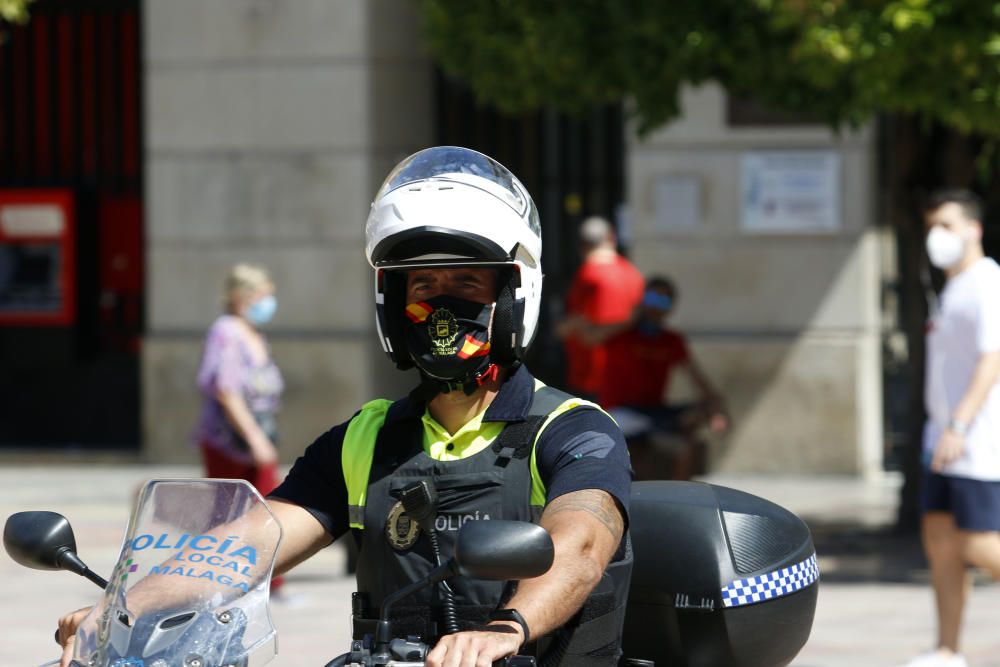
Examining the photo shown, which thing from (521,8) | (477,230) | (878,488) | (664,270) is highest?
(521,8)

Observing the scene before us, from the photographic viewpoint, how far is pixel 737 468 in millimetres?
13141

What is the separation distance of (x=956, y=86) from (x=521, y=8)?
2.34 meters

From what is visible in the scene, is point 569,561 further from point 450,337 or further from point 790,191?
point 790,191

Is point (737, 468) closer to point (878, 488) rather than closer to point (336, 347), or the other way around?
point (878, 488)

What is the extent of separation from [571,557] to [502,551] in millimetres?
354

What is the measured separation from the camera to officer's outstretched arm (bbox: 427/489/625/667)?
2.81 metres

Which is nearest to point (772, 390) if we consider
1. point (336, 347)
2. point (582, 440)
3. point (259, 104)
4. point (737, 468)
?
point (737, 468)

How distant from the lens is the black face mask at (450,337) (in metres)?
3.15

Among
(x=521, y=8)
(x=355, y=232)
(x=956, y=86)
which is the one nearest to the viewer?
(x=956, y=86)

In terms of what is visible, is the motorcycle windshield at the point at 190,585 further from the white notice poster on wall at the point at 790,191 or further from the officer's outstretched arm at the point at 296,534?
the white notice poster on wall at the point at 790,191

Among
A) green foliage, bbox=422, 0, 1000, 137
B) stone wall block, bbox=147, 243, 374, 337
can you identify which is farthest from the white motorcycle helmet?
stone wall block, bbox=147, 243, 374, 337

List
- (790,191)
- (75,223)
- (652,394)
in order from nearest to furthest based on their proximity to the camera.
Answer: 1. (652,394)
2. (790,191)
3. (75,223)

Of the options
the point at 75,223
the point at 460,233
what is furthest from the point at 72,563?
the point at 75,223

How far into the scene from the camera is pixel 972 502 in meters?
6.72
